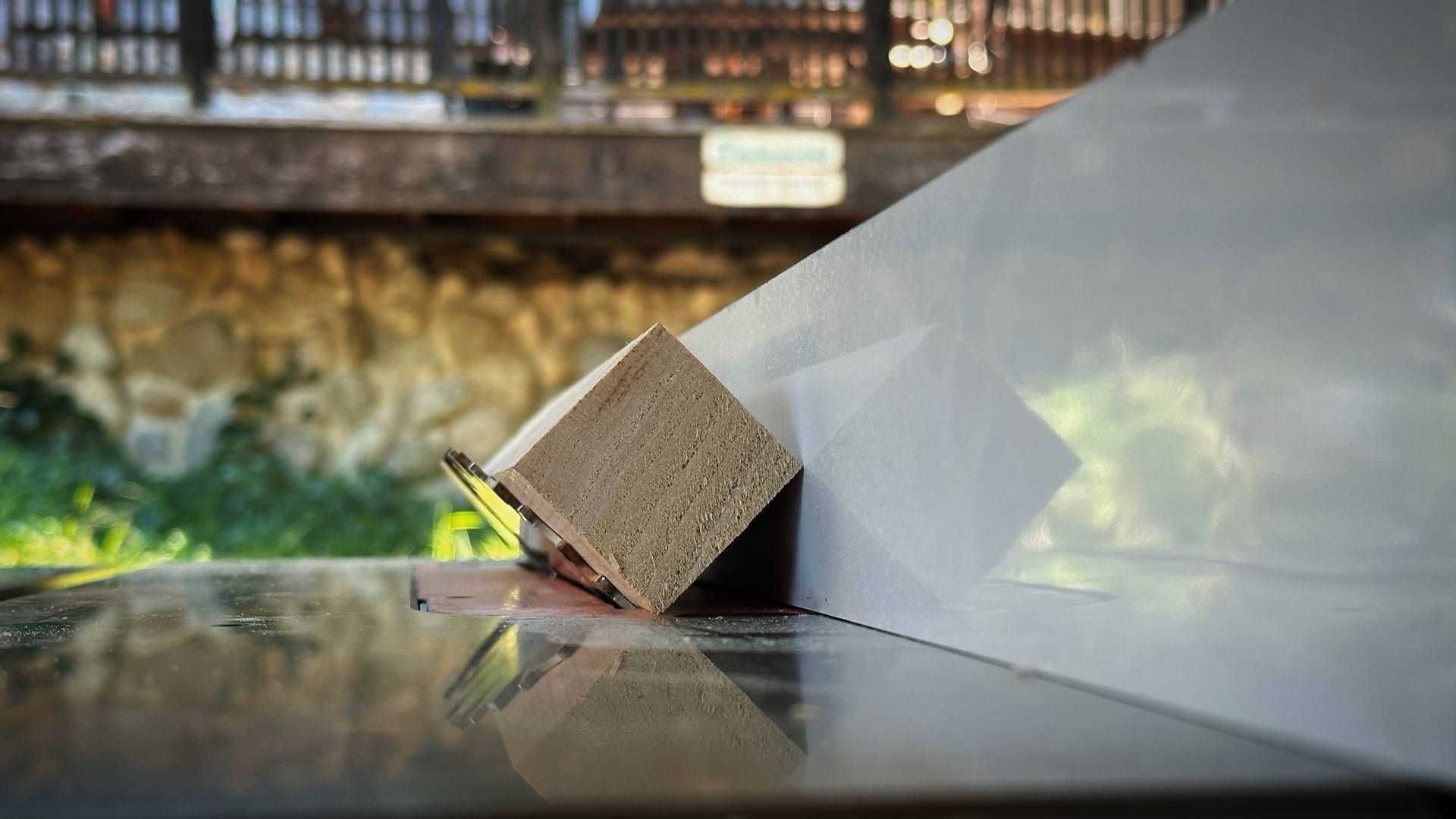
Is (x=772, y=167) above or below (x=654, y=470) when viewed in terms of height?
above

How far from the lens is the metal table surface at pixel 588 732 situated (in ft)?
1.47

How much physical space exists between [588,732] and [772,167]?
3.32 meters

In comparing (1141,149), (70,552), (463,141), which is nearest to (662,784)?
(1141,149)

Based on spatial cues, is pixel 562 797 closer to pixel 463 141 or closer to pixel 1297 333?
pixel 1297 333

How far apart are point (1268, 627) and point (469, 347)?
3.86m

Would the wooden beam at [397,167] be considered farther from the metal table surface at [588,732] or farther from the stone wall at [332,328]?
the metal table surface at [588,732]

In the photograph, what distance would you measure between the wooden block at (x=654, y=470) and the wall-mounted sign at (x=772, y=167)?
8.80ft

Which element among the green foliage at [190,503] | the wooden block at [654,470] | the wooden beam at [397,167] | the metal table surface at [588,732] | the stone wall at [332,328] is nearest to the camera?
the metal table surface at [588,732]

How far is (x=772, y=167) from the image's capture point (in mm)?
3736

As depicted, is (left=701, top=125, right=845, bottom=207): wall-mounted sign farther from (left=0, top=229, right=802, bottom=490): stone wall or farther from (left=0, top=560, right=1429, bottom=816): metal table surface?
(left=0, top=560, right=1429, bottom=816): metal table surface

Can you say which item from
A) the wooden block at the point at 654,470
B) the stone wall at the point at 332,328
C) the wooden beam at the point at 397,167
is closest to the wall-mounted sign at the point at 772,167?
the wooden beam at the point at 397,167

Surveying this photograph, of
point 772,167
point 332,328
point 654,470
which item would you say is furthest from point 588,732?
point 332,328

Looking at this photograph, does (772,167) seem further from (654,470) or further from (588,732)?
(588,732)

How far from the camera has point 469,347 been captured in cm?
420
